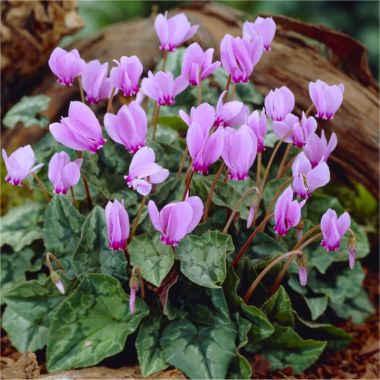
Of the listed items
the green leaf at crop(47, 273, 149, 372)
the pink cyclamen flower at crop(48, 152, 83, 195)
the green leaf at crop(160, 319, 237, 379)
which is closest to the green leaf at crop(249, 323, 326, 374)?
the green leaf at crop(160, 319, 237, 379)

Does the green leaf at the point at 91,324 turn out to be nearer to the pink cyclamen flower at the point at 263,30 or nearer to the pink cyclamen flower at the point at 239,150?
the pink cyclamen flower at the point at 239,150

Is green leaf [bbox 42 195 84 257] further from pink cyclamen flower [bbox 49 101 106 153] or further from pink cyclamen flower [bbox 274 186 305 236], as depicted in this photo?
pink cyclamen flower [bbox 274 186 305 236]

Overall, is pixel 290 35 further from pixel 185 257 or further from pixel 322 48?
pixel 185 257

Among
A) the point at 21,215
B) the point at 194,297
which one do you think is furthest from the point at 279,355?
the point at 21,215

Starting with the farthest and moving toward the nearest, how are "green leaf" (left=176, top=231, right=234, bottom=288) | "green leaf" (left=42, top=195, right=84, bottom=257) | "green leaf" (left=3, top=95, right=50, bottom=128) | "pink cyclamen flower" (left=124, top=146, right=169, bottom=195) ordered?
"green leaf" (left=3, top=95, right=50, bottom=128) < "green leaf" (left=42, top=195, right=84, bottom=257) < "green leaf" (left=176, top=231, right=234, bottom=288) < "pink cyclamen flower" (left=124, top=146, right=169, bottom=195)

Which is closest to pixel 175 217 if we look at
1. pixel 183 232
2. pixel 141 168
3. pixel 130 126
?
pixel 183 232

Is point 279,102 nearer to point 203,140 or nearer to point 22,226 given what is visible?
point 203,140
